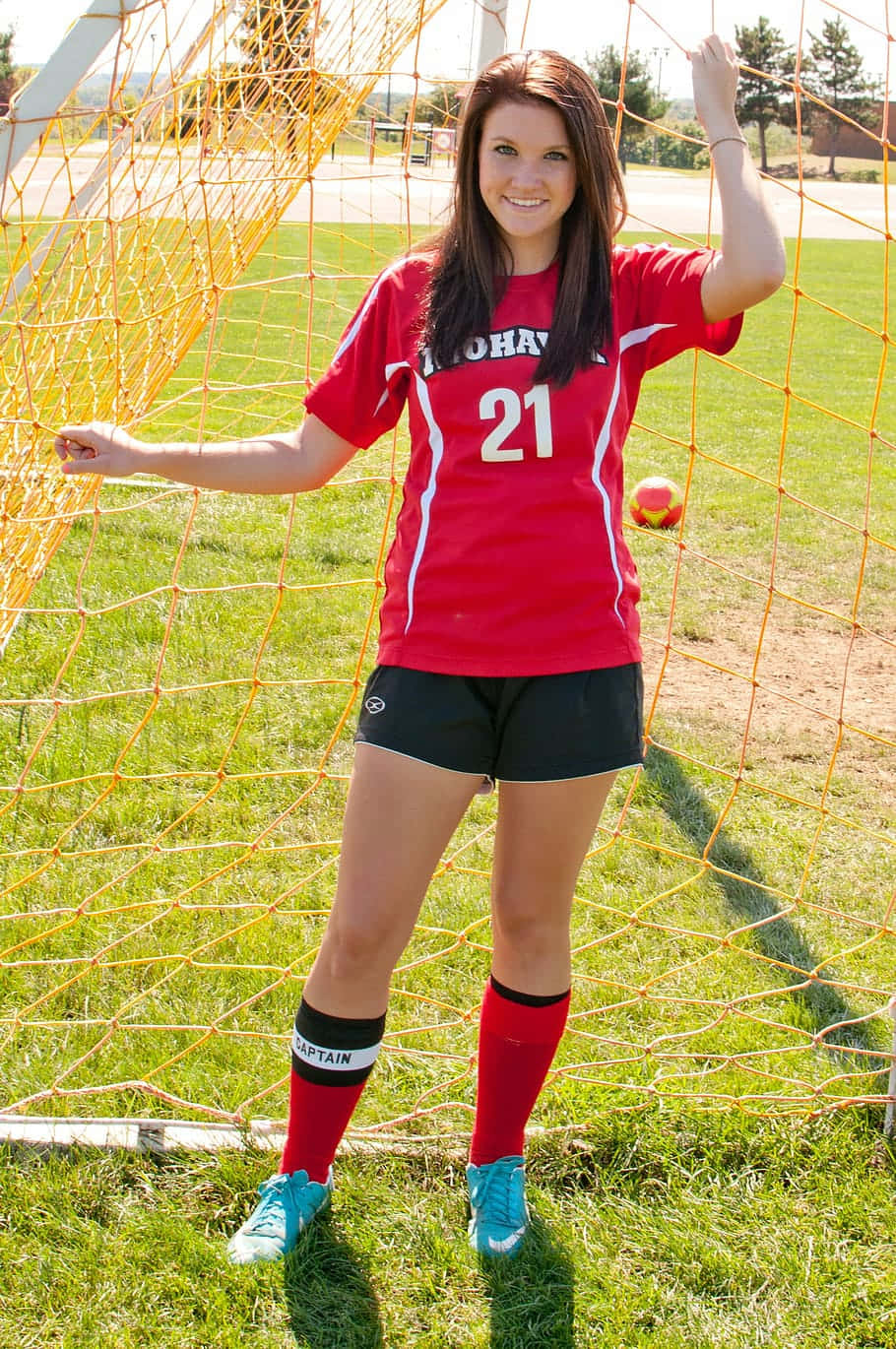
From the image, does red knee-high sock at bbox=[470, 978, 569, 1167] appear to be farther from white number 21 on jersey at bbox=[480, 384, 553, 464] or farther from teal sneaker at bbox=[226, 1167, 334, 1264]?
white number 21 on jersey at bbox=[480, 384, 553, 464]

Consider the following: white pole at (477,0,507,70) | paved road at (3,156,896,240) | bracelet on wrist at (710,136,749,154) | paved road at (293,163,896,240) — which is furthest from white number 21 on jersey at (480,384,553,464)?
paved road at (293,163,896,240)

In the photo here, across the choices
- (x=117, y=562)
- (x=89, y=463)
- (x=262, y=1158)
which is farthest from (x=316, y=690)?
(x=89, y=463)

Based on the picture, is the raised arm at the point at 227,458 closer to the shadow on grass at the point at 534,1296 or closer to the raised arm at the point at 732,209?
the raised arm at the point at 732,209

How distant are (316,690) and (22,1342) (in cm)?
225

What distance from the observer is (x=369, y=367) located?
178 centimetres

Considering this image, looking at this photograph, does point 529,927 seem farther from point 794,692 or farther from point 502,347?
point 794,692

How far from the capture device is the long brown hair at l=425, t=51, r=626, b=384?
1.66 m

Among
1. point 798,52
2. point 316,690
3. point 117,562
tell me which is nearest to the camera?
point 798,52

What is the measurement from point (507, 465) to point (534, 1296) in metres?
1.24

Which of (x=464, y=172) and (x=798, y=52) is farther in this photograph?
(x=798, y=52)

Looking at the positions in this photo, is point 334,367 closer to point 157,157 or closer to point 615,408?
point 615,408

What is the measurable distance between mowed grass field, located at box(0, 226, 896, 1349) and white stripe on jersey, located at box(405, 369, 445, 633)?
816 mm

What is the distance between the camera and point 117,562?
15.6 ft

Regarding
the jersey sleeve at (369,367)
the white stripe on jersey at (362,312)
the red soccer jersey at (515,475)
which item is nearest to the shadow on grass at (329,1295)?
the red soccer jersey at (515,475)
